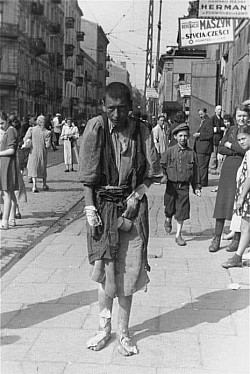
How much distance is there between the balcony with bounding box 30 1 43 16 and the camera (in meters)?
8.75

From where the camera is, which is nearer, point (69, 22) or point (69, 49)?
point (69, 22)

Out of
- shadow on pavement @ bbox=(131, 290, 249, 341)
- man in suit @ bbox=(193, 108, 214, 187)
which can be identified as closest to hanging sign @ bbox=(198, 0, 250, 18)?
man in suit @ bbox=(193, 108, 214, 187)

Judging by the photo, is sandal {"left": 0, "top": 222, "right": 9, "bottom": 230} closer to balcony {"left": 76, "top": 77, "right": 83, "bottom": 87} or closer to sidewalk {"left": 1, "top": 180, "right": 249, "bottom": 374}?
sidewalk {"left": 1, "top": 180, "right": 249, "bottom": 374}

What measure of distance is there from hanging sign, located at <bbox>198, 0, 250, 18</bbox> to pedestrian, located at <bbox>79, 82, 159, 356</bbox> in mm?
8061

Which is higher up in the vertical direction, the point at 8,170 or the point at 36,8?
the point at 36,8

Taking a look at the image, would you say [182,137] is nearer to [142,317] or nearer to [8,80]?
[142,317]

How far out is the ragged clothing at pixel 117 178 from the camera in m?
4.41

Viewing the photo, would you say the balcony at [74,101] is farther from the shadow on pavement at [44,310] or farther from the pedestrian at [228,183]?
the shadow on pavement at [44,310]

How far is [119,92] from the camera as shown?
14.3ft

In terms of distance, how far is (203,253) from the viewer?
7.89 meters

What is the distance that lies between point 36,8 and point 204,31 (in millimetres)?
7868

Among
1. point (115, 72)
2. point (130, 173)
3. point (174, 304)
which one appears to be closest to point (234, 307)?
point (174, 304)

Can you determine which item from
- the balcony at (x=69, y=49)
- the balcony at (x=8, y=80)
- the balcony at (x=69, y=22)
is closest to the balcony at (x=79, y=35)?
the balcony at (x=69, y=49)


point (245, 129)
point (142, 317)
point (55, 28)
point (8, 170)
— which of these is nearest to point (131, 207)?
point (142, 317)
